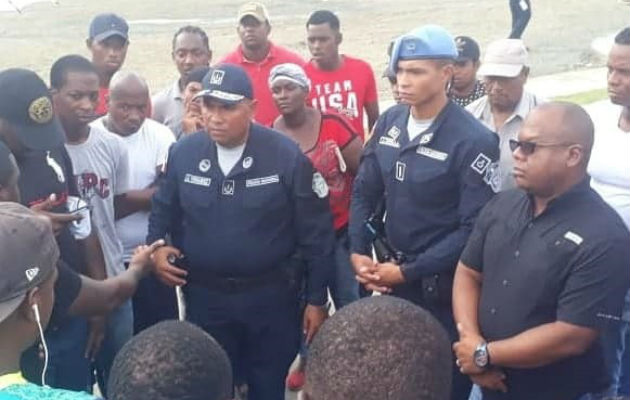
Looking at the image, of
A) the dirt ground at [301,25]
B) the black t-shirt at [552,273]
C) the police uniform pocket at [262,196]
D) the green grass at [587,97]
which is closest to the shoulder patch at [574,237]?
the black t-shirt at [552,273]

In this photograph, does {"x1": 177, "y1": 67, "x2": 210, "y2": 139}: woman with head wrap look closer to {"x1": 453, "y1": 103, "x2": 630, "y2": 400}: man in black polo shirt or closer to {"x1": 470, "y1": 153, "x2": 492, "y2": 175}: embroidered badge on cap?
{"x1": 470, "y1": 153, "x2": 492, "y2": 175}: embroidered badge on cap

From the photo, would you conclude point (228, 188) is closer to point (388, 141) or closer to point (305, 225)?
point (305, 225)

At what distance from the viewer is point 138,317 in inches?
203

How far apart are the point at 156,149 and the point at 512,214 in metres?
2.20

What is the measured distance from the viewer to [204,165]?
4.60 meters

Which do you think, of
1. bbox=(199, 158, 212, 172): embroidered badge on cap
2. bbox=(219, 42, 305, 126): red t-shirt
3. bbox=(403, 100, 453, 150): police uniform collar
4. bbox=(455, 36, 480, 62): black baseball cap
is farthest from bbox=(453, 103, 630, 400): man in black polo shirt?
bbox=(219, 42, 305, 126): red t-shirt

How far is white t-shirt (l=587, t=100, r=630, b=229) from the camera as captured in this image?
14.9ft

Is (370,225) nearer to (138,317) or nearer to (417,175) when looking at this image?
(417,175)

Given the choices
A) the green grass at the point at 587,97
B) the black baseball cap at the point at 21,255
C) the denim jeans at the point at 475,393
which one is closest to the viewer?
the black baseball cap at the point at 21,255

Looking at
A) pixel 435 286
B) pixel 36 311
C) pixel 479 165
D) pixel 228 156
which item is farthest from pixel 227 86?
pixel 36 311

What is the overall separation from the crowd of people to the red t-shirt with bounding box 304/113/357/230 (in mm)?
11

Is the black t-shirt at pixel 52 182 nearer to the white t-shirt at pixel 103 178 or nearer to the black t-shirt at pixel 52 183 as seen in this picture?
the black t-shirt at pixel 52 183

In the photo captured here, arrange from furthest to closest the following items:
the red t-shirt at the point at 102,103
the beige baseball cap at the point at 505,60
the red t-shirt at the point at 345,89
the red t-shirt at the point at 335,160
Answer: the red t-shirt at the point at 345,89
the red t-shirt at the point at 102,103
the red t-shirt at the point at 335,160
the beige baseball cap at the point at 505,60

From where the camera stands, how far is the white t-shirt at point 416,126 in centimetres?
441
